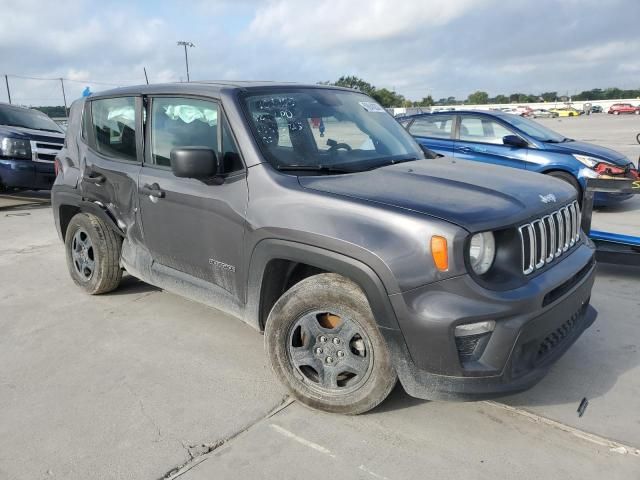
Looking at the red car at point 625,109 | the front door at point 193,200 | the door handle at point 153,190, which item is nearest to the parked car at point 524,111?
the red car at point 625,109

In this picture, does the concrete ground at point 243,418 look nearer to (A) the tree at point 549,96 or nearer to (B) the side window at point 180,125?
(B) the side window at point 180,125

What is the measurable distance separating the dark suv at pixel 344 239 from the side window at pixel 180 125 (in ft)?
0.04

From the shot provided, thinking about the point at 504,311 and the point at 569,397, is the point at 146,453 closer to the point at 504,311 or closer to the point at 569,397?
the point at 504,311

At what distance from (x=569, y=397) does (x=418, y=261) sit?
141 centimetres

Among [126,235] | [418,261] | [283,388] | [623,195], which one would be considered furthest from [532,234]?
[623,195]

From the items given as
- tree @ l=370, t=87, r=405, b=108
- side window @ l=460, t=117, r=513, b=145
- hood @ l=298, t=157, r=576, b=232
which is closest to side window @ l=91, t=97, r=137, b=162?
hood @ l=298, t=157, r=576, b=232

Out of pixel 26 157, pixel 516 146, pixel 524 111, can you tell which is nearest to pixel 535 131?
pixel 516 146

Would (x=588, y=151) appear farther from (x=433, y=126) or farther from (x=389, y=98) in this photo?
(x=389, y=98)

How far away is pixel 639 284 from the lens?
16.4 feet

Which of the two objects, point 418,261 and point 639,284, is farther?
point 639,284

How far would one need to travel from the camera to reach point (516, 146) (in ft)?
26.7

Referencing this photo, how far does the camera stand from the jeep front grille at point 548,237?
8.82ft

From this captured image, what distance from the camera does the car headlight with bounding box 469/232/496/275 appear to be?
2.54 metres

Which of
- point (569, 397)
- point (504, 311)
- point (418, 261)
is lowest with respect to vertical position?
point (569, 397)
